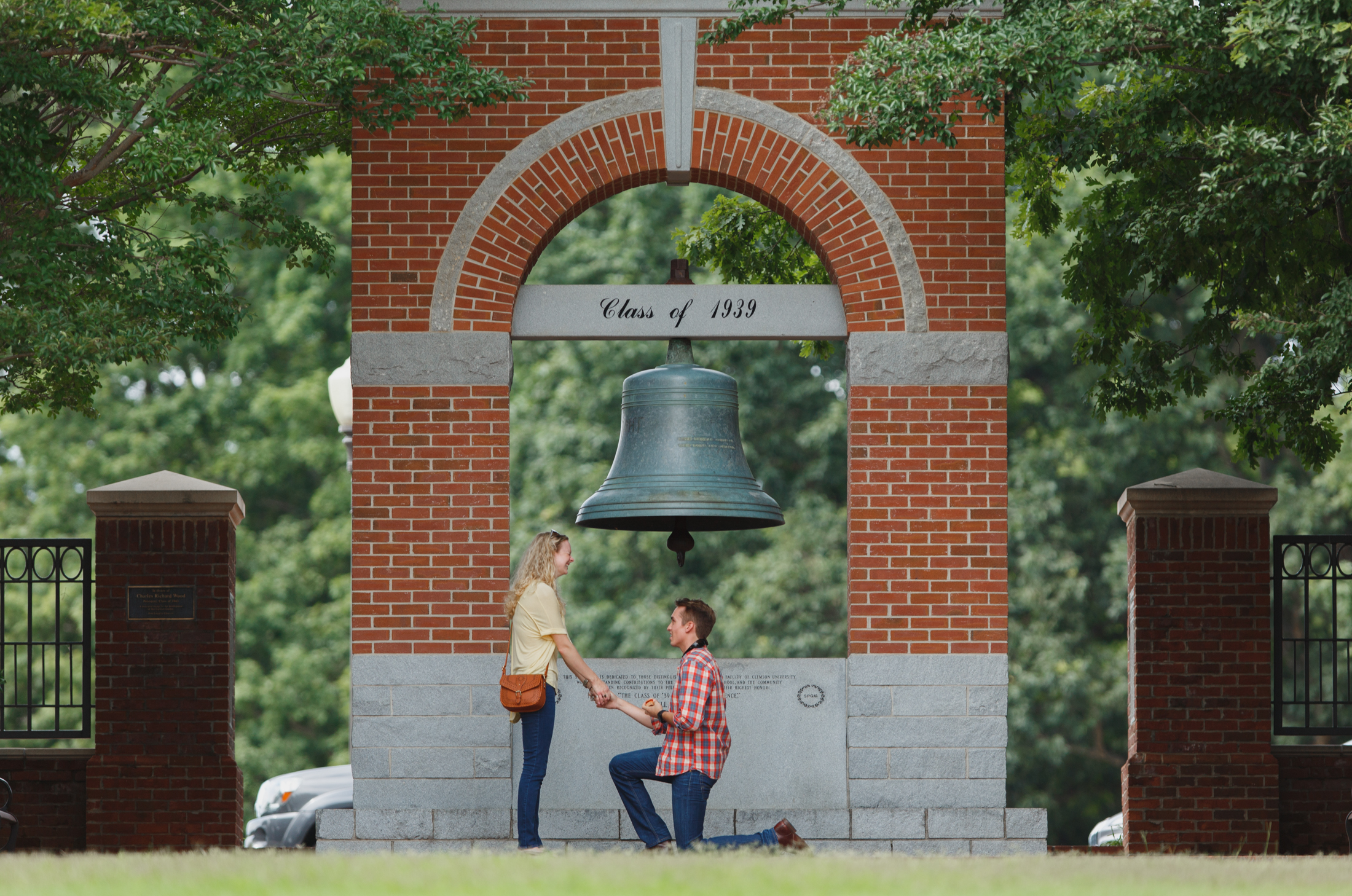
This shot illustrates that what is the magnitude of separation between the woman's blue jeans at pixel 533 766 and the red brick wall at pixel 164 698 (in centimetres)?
346

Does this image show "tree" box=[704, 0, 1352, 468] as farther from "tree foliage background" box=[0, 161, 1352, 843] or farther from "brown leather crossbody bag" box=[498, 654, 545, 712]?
"tree foliage background" box=[0, 161, 1352, 843]

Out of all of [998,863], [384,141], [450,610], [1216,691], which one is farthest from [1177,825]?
[384,141]

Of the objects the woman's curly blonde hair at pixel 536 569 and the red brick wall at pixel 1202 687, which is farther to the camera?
the red brick wall at pixel 1202 687

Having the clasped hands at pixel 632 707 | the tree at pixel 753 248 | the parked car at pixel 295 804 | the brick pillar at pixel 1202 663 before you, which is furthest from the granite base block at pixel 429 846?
the parked car at pixel 295 804

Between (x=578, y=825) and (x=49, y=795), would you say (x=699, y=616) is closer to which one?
(x=578, y=825)

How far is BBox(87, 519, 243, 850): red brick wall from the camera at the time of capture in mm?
10836

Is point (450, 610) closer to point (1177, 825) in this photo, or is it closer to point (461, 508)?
point (461, 508)

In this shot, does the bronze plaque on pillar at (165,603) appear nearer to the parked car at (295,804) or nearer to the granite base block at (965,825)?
the parked car at (295,804)

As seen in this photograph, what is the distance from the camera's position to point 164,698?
10984 mm

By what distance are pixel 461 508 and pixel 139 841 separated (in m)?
3.45

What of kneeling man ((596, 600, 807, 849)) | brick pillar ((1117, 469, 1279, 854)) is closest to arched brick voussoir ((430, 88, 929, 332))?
kneeling man ((596, 600, 807, 849))

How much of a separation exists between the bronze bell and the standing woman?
1.99 ft

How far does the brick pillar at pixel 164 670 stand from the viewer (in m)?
10.8

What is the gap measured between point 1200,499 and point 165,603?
6.42 m
